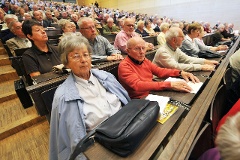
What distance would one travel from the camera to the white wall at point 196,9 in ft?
25.6

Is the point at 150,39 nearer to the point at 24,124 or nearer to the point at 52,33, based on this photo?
the point at 52,33

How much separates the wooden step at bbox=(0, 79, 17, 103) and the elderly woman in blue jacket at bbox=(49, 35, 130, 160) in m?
1.54

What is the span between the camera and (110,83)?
3.71 ft

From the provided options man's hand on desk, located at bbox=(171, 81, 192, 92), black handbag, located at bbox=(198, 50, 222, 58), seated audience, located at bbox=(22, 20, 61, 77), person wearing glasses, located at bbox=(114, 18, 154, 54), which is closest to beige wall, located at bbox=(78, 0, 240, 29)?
black handbag, located at bbox=(198, 50, 222, 58)

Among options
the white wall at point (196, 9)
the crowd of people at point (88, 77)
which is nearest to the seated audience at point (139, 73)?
the crowd of people at point (88, 77)

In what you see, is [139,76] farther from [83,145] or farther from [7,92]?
[7,92]

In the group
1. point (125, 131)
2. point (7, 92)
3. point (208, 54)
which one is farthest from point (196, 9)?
point (125, 131)

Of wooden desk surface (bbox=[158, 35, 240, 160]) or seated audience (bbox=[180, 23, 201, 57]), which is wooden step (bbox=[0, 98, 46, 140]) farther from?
seated audience (bbox=[180, 23, 201, 57])

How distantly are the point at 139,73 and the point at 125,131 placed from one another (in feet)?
3.08

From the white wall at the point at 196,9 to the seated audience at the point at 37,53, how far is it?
9.59 m

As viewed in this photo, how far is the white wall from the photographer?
7812mm

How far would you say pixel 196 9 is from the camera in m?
8.78

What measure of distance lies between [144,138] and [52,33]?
357cm

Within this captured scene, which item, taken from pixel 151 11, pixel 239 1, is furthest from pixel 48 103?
pixel 151 11
